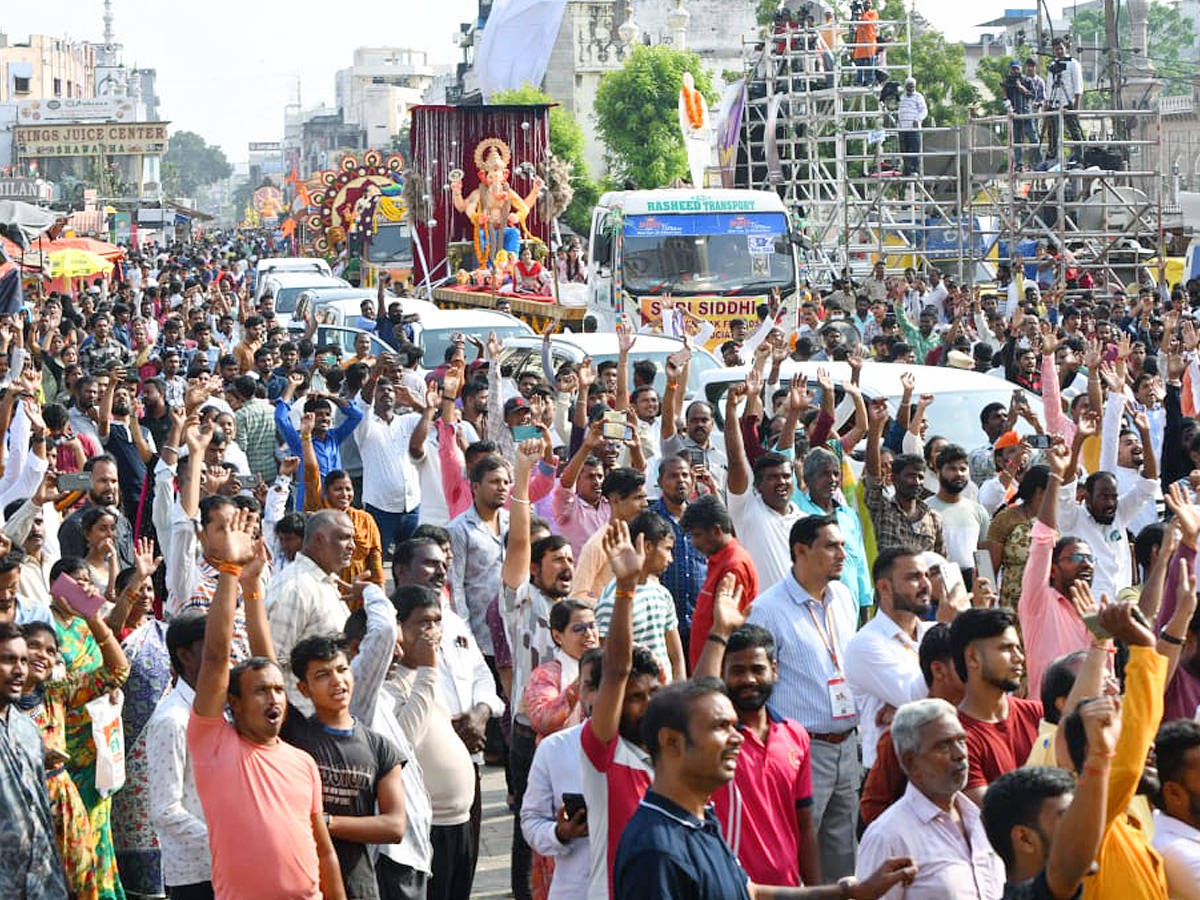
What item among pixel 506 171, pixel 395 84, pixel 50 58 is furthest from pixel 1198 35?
pixel 395 84

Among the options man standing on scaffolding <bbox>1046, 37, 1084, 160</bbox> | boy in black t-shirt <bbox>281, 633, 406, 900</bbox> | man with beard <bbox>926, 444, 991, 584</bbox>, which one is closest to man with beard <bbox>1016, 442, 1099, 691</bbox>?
man with beard <bbox>926, 444, 991, 584</bbox>

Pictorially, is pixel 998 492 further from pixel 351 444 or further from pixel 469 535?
pixel 351 444

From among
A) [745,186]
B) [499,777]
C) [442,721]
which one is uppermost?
[745,186]

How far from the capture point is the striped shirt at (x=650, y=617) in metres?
6.95

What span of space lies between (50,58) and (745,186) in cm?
11810

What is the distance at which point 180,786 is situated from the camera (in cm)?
618

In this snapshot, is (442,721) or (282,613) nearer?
(442,721)

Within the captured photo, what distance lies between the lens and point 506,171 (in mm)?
32719

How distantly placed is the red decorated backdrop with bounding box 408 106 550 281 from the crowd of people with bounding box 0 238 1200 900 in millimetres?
21251

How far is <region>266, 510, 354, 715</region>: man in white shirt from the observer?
718 centimetres

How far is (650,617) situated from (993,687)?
60.3 inches

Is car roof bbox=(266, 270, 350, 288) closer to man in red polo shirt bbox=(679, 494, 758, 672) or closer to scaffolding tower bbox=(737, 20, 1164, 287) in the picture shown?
scaffolding tower bbox=(737, 20, 1164, 287)

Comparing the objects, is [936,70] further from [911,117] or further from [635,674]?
[635,674]

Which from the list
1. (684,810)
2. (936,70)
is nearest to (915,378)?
(684,810)
